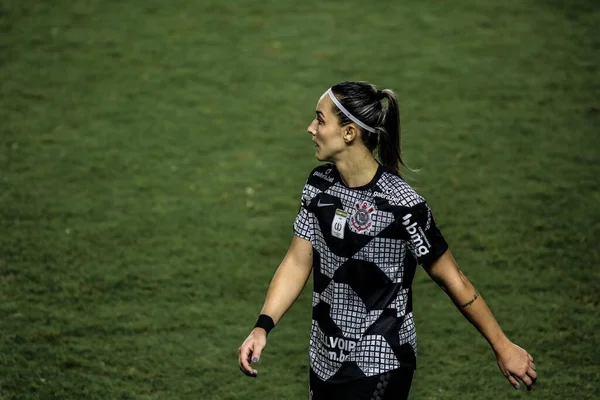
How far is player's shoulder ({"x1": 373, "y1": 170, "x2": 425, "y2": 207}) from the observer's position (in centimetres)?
319

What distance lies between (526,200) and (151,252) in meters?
3.05

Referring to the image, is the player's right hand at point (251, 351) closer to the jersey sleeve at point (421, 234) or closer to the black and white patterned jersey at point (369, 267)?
the black and white patterned jersey at point (369, 267)

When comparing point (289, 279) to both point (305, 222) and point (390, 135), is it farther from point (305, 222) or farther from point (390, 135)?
point (390, 135)

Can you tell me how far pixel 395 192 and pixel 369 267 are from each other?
0.30 meters

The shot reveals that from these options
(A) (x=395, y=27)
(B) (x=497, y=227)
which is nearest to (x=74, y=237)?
(B) (x=497, y=227)

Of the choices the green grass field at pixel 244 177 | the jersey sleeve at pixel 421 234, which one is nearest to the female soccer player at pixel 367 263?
the jersey sleeve at pixel 421 234

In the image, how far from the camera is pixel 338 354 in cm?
329

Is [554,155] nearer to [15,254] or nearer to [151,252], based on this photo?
[151,252]

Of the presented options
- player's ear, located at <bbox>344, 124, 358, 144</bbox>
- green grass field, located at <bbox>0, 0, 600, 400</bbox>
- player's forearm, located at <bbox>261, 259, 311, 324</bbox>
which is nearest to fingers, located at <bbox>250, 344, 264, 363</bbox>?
player's forearm, located at <bbox>261, 259, 311, 324</bbox>

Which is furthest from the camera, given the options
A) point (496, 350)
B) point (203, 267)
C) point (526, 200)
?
point (526, 200)

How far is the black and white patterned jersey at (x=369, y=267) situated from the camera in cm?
320

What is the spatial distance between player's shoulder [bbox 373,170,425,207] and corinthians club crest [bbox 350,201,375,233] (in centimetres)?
6

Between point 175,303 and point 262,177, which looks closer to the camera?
point 175,303

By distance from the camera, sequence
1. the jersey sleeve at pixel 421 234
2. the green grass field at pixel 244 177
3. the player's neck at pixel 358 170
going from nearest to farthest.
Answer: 1. the jersey sleeve at pixel 421 234
2. the player's neck at pixel 358 170
3. the green grass field at pixel 244 177
